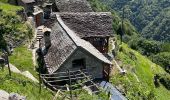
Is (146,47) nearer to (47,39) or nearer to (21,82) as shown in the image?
(47,39)

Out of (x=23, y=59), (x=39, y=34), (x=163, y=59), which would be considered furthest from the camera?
(x=163, y=59)

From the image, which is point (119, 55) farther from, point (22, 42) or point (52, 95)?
point (52, 95)

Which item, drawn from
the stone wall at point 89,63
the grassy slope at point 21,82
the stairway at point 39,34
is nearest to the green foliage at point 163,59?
the stairway at point 39,34

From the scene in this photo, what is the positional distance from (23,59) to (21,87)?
1245cm

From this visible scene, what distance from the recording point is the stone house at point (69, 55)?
40531mm

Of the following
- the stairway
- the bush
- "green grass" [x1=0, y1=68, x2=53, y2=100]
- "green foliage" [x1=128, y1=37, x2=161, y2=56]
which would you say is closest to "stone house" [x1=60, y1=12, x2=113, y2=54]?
the stairway

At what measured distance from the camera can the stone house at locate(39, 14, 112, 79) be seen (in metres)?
40.5

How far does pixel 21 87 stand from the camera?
31.8 metres

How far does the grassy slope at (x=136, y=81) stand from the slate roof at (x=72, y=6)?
30.4 feet

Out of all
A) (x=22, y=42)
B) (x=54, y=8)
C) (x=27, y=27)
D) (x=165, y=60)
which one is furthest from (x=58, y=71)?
(x=165, y=60)

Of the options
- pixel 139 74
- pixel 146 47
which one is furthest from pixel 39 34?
pixel 146 47

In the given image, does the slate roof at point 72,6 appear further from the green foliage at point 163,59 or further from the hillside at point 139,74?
the green foliage at point 163,59

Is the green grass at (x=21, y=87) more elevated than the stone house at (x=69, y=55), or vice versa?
the green grass at (x=21, y=87)

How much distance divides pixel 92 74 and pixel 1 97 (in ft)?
64.1
